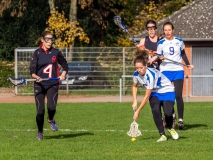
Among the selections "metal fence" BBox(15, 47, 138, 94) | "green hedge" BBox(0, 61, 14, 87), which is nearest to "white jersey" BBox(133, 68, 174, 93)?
"metal fence" BBox(15, 47, 138, 94)

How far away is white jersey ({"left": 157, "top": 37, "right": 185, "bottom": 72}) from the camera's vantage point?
12680mm

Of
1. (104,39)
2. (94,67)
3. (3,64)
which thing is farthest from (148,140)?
(104,39)

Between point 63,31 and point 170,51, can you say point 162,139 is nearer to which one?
point 170,51

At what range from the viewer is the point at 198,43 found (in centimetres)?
2817

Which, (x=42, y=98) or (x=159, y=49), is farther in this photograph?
(x=159, y=49)

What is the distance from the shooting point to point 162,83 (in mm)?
10953

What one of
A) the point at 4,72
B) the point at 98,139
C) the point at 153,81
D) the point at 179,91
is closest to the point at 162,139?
the point at 153,81

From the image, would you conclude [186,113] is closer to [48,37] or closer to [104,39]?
[48,37]

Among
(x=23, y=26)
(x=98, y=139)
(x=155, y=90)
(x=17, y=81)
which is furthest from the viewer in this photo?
(x=23, y=26)

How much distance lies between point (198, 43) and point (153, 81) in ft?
58.6

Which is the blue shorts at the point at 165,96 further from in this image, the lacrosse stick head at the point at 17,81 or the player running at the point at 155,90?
the lacrosse stick head at the point at 17,81

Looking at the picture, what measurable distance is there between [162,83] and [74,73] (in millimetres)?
17937

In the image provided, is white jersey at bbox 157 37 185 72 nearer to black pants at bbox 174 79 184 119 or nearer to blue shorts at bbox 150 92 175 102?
black pants at bbox 174 79 184 119

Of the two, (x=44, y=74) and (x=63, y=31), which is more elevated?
(x=63, y=31)
